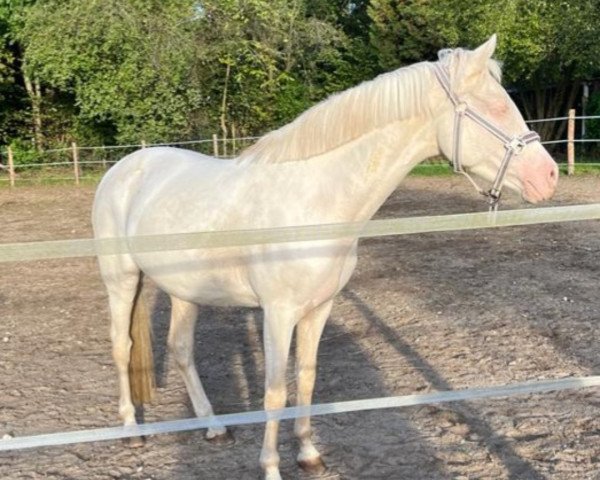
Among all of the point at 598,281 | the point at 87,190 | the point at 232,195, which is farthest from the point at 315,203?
the point at 87,190

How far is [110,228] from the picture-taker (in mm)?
3883

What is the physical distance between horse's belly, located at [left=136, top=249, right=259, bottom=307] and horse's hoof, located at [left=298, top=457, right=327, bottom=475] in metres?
0.82

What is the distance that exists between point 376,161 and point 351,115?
216 millimetres

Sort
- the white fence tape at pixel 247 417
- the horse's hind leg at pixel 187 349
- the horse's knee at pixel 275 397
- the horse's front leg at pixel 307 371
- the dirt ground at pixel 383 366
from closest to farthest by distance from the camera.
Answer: the white fence tape at pixel 247 417 → the horse's knee at pixel 275 397 → the horse's front leg at pixel 307 371 → the dirt ground at pixel 383 366 → the horse's hind leg at pixel 187 349

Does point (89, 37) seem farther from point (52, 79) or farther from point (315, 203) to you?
point (315, 203)

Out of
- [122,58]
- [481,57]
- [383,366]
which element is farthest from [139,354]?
[122,58]

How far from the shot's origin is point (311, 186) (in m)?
2.82

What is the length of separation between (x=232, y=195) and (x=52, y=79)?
67.2 feet

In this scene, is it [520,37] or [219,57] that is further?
[219,57]

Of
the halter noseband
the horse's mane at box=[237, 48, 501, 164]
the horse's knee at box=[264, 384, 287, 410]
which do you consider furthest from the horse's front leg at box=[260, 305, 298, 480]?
the halter noseband

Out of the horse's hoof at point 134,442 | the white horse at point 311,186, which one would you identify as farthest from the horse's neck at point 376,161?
the horse's hoof at point 134,442

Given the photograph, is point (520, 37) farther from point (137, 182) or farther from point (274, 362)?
point (274, 362)

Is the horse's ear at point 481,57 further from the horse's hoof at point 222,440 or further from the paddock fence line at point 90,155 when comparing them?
the paddock fence line at point 90,155

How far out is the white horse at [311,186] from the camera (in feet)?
8.01
